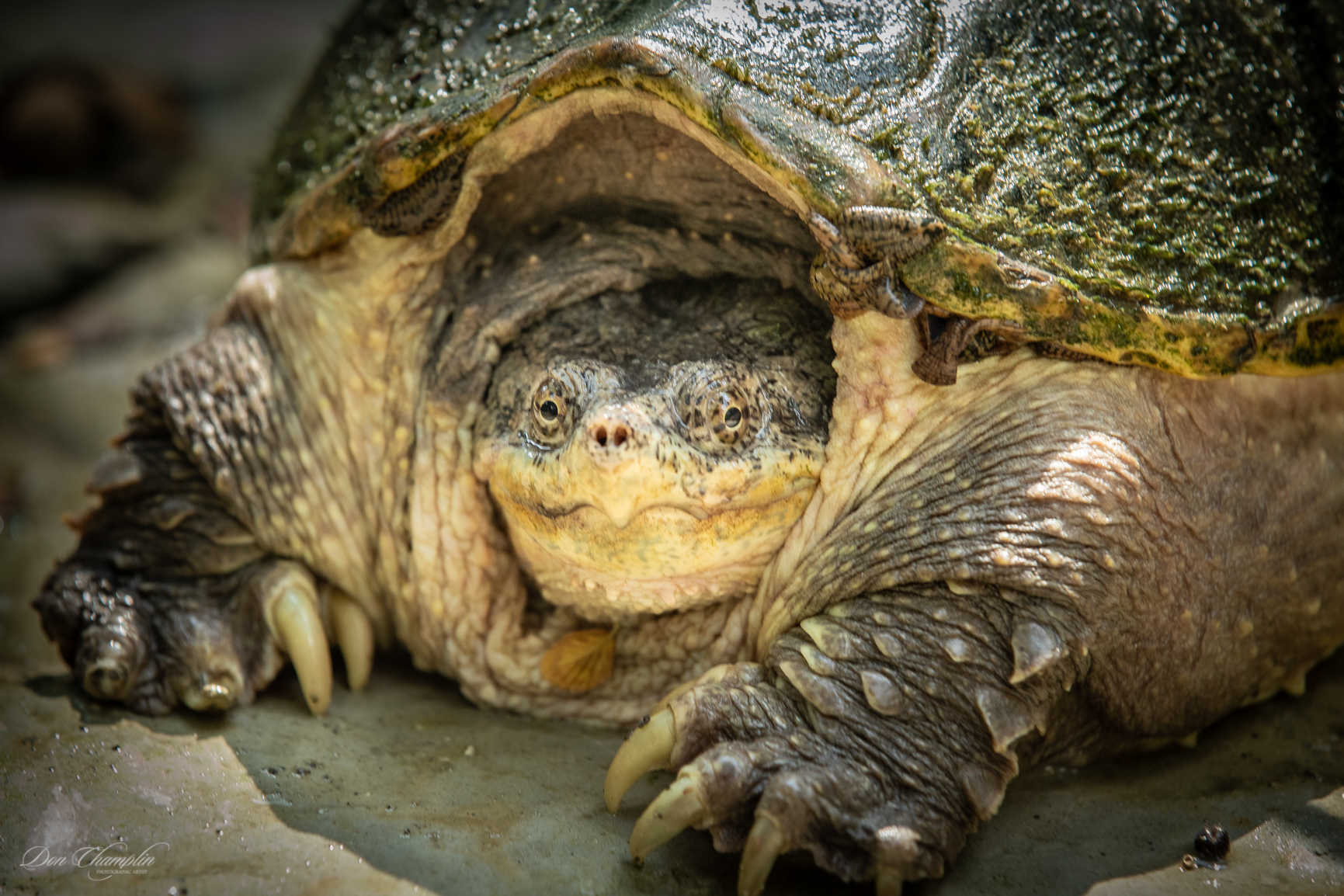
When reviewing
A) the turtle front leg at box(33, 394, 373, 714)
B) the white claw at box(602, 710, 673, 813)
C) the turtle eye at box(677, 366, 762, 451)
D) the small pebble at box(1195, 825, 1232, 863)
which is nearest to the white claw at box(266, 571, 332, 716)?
the turtle front leg at box(33, 394, 373, 714)

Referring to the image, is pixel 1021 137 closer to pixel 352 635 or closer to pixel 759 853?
pixel 759 853

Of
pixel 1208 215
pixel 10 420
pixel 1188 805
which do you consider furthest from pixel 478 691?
pixel 10 420

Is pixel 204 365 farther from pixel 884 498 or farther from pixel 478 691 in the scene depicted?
pixel 884 498

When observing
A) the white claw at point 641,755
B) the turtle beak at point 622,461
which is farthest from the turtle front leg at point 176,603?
the turtle beak at point 622,461
